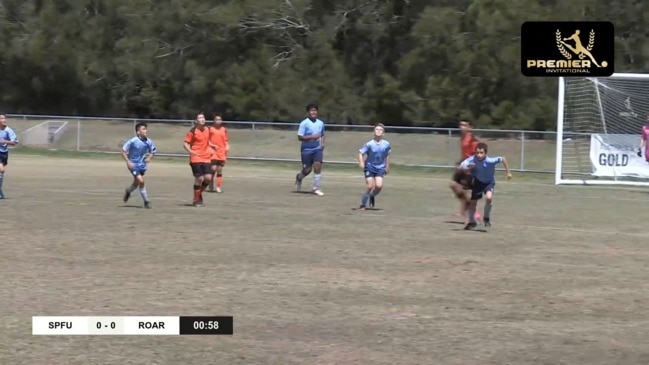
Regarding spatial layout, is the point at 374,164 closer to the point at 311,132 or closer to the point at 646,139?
the point at 311,132

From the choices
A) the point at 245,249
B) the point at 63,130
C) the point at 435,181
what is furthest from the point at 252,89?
the point at 245,249

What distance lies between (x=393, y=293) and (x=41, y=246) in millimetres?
5295

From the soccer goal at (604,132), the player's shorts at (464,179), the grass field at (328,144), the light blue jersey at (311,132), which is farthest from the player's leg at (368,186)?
the grass field at (328,144)

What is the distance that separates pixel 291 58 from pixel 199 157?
2799cm

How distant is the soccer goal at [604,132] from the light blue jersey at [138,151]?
43.5 ft

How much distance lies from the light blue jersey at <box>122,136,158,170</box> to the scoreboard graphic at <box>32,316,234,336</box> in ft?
35.5

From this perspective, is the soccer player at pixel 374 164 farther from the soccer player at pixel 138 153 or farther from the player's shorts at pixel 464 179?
the soccer player at pixel 138 153

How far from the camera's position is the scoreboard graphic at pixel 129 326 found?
27.7 feet

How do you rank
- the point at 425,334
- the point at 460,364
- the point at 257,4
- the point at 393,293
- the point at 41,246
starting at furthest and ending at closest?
the point at 257,4 < the point at 41,246 < the point at 393,293 < the point at 425,334 < the point at 460,364

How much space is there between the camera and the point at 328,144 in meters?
40.6

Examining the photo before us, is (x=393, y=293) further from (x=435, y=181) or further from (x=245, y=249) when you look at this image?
(x=435, y=181)

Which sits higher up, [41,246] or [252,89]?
[252,89]

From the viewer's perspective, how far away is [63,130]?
45.1 m

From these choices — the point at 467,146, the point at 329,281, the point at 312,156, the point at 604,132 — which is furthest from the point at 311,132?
the point at 329,281
